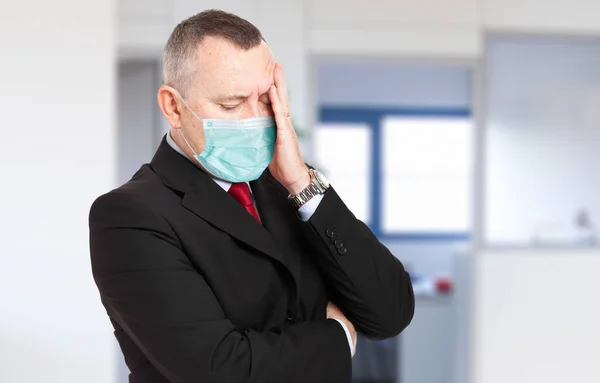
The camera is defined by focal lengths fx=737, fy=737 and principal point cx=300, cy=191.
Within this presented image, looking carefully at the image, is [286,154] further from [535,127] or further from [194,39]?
[535,127]

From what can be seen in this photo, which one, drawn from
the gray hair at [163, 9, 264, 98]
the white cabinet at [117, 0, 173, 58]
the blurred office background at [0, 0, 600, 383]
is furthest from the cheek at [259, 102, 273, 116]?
the white cabinet at [117, 0, 173, 58]

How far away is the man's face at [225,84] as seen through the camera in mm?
1141

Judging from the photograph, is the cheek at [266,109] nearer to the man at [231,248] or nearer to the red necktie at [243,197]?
the man at [231,248]

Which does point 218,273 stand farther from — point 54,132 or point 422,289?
point 422,289

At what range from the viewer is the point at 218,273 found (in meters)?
1.17

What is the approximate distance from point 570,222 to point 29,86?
3.17m

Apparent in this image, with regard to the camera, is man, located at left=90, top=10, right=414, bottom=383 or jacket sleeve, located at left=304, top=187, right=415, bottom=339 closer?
man, located at left=90, top=10, right=414, bottom=383

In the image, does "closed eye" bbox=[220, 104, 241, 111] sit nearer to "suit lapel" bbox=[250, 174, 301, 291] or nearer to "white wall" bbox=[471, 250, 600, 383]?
"suit lapel" bbox=[250, 174, 301, 291]

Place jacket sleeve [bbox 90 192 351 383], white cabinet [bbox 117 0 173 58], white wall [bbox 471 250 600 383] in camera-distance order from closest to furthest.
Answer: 1. jacket sleeve [bbox 90 192 351 383]
2. white cabinet [bbox 117 0 173 58]
3. white wall [bbox 471 250 600 383]

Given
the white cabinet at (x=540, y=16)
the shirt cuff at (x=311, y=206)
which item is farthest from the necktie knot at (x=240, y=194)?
the white cabinet at (x=540, y=16)

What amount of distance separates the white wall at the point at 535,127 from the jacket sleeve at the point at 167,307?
139 inches

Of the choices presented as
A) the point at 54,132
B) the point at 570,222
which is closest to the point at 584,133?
the point at 570,222

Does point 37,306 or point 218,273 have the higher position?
point 218,273

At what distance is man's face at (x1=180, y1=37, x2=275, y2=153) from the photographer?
1.14 metres
